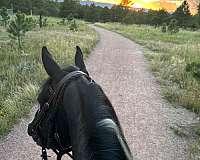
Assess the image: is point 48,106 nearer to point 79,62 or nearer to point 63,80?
point 63,80

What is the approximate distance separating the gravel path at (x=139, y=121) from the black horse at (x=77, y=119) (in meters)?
2.52

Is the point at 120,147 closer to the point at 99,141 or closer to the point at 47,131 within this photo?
the point at 99,141

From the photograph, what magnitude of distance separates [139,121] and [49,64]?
413cm

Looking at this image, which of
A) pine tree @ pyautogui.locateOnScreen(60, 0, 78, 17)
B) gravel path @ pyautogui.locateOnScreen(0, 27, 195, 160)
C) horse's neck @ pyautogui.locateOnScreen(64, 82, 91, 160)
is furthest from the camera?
pine tree @ pyautogui.locateOnScreen(60, 0, 78, 17)

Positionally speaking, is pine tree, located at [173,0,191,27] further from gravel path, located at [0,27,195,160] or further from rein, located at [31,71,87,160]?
rein, located at [31,71,87,160]

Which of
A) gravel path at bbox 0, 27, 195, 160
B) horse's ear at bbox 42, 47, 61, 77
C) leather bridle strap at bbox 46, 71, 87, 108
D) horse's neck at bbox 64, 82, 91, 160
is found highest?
horse's ear at bbox 42, 47, 61, 77

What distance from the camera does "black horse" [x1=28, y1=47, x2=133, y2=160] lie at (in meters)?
1.58

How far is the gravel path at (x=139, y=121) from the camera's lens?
183 inches

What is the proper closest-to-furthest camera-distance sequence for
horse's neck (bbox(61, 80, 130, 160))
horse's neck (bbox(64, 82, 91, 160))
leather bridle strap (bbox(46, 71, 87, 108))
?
horse's neck (bbox(61, 80, 130, 160)) < horse's neck (bbox(64, 82, 91, 160)) < leather bridle strap (bbox(46, 71, 87, 108))

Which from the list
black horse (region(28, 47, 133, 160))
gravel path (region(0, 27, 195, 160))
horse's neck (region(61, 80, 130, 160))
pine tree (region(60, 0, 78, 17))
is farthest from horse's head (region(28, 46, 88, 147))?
pine tree (region(60, 0, 78, 17))

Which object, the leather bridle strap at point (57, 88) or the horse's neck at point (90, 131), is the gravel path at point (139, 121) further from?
the horse's neck at point (90, 131)

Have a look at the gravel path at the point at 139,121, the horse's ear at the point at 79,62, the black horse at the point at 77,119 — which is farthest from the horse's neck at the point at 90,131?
the gravel path at the point at 139,121

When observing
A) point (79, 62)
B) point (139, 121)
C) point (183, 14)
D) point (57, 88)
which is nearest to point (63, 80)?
point (57, 88)

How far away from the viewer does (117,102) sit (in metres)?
7.04
